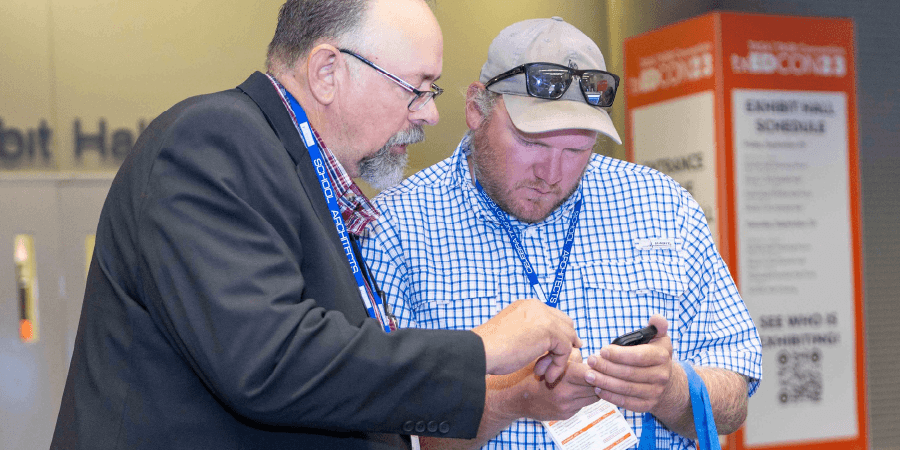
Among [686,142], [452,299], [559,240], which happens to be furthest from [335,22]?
[686,142]

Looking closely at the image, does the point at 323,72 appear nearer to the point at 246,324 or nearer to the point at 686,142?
the point at 246,324

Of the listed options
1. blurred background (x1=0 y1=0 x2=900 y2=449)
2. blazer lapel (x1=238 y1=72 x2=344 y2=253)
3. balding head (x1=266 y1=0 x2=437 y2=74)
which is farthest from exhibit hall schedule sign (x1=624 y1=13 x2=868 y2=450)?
blazer lapel (x1=238 y1=72 x2=344 y2=253)

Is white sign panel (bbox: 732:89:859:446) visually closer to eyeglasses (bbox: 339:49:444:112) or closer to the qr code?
the qr code

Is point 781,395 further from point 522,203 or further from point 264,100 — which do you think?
→ point 264,100

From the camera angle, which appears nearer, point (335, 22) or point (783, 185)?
point (335, 22)

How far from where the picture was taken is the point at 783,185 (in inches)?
168

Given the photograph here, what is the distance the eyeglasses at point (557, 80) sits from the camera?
79.0 inches

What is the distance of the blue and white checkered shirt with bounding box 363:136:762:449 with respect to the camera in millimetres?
1916

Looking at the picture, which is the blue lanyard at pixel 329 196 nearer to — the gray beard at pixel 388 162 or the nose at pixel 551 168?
the gray beard at pixel 388 162

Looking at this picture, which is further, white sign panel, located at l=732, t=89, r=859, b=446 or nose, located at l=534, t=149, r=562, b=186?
white sign panel, located at l=732, t=89, r=859, b=446

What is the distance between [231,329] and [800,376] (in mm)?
→ 3793

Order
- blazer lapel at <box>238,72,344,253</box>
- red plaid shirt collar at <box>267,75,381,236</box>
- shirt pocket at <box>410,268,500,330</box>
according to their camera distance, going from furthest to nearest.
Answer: shirt pocket at <box>410,268,500,330</box>
red plaid shirt collar at <box>267,75,381,236</box>
blazer lapel at <box>238,72,344,253</box>

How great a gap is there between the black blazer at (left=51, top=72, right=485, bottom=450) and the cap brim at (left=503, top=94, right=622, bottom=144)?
2.65 feet

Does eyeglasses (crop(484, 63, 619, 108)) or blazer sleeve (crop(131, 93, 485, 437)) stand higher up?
eyeglasses (crop(484, 63, 619, 108))
